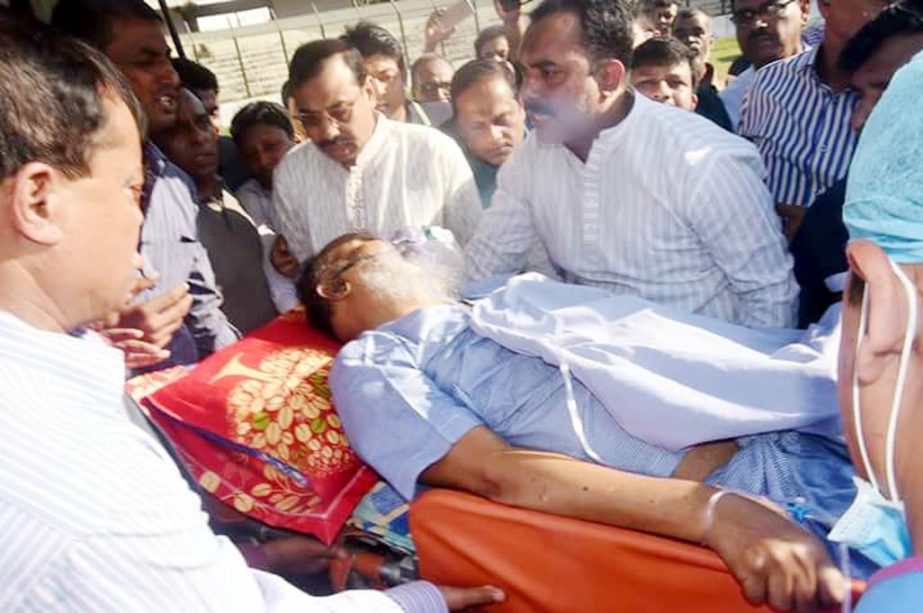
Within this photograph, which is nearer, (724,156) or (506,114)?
(724,156)

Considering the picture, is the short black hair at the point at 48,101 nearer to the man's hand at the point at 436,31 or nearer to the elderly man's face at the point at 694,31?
the elderly man's face at the point at 694,31

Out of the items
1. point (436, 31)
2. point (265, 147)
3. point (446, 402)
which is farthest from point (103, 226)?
point (436, 31)

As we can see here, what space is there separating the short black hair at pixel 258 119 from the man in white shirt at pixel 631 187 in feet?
5.03

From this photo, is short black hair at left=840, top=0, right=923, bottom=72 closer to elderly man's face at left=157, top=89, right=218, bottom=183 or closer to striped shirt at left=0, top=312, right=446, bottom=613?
elderly man's face at left=157, top=89, right=218, bottom=183

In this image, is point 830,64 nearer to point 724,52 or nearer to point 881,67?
point 881,67

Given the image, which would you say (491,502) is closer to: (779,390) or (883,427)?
(779,390)

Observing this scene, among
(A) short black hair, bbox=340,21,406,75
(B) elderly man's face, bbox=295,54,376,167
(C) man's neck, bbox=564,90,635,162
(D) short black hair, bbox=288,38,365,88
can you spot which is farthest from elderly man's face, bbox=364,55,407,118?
(C) man's neck, bbox=564,90,635,162

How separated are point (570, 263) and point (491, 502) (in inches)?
42.0

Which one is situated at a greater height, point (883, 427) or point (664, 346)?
point (883, 427)

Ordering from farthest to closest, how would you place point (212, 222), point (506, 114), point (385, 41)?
point (385, 41) → point (506, 114) → point (212, 222)

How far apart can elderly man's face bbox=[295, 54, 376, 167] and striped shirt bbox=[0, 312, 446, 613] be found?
2.00 metres

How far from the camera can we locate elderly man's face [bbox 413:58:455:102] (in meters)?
5.05

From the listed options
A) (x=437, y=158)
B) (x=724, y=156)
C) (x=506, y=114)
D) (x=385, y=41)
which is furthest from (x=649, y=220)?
(x=385, y=41)

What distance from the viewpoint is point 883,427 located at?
79cm
